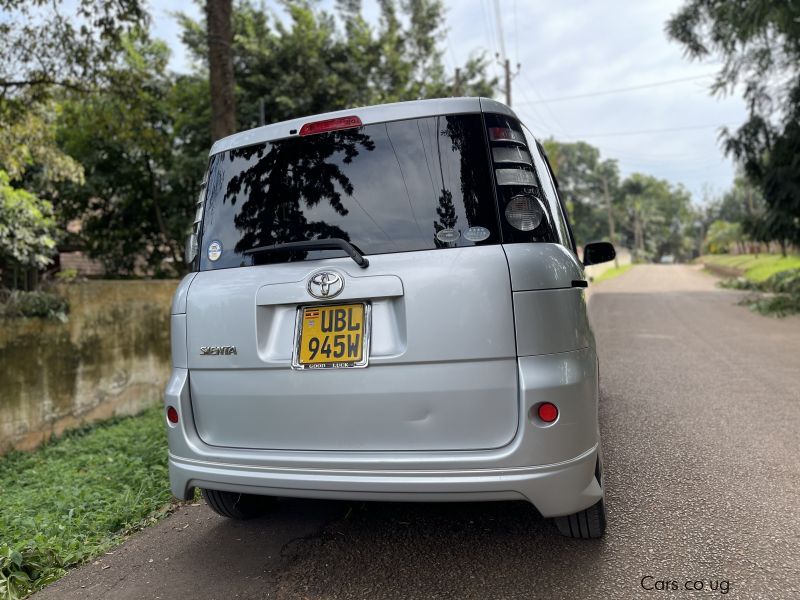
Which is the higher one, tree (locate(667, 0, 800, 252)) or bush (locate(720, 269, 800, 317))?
tree (locate(667, 0, 800, 252))

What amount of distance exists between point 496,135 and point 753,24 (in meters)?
11.3

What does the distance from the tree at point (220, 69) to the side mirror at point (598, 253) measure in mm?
4220

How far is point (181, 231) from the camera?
12.4 metres

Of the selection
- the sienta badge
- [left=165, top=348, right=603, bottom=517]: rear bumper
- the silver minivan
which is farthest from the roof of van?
[left=165, top=348, right=603, bottom=517]: rear bumper

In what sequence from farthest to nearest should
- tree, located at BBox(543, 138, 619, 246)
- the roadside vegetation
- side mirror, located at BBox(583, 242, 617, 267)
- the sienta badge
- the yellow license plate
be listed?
tree, located at BBox(543, 138, 619, 246), the roadside vegetation, side mirror, located at BBox(583, 242, 617, 267), the sienta badge, the yellow license plate

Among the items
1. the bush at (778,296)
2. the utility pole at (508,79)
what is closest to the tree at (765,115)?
the bush at (778,296)

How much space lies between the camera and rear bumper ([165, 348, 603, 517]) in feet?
7.48

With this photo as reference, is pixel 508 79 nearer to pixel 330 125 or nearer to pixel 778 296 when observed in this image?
pixel 778 296

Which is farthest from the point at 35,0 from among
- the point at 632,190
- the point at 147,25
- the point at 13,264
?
the point at 632,190

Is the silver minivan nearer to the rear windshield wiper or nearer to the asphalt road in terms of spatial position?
the rear windshield wiper

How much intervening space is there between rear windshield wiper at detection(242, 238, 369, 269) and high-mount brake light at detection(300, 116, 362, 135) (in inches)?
20.7

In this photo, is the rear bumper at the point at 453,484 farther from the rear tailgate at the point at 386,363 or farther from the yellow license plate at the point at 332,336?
the yellow license plate at the point at 332,336

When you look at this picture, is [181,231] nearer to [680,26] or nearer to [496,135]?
[496,135]

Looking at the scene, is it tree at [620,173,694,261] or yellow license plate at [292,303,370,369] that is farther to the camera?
tree at [620,173,694,261]
